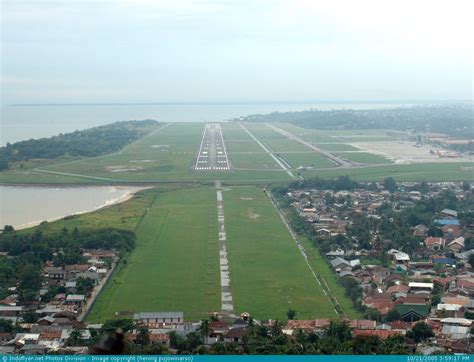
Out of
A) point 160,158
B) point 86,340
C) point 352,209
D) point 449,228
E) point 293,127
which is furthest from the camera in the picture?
point 293,127

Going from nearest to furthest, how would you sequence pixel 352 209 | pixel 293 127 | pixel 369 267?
pixel 369 267
pixel 352 209
pixel 293 127

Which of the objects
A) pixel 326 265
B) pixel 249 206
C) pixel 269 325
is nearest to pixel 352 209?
pixel 249 206

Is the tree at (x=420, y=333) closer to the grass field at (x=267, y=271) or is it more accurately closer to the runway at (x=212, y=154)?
the grass field at (x=267, y=271)

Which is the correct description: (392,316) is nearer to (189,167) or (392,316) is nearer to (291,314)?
(291,314)

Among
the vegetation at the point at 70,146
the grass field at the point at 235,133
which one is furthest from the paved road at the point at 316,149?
the vegetation at the point at 70,146

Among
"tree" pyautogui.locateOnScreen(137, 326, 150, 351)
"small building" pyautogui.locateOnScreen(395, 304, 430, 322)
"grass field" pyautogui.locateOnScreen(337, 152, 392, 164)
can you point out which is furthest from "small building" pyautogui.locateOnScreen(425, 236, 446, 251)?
"grass field" pyautogui.locateOnScreen(337, 152, 392, 164)

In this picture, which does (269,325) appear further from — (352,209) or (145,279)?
(352,209)

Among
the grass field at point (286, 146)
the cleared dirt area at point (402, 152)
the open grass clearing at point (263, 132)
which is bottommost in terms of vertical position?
the cleared dirt area at point (402, 152)
